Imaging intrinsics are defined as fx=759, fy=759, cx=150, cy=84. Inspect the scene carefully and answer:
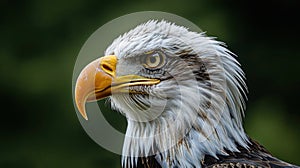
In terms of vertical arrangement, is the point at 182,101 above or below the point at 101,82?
below

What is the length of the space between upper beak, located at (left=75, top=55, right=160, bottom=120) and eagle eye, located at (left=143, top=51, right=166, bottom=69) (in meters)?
0.07

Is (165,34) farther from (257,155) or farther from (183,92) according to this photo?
(257,155)

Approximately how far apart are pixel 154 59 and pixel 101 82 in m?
0.29

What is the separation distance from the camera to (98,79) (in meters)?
3.68

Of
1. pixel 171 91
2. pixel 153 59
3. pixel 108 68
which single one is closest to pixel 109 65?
pixel 108 68

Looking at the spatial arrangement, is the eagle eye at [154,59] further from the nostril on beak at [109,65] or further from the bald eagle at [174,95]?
the nostril on beak at [109,65]

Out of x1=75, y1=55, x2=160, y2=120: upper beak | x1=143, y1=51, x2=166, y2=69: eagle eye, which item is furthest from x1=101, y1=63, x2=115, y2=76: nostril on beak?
x1=143, y1=51, x2=166, y2=69: eagle eye

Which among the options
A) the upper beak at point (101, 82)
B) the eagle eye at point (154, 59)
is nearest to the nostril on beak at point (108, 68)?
the upper beak at point (101, 82)

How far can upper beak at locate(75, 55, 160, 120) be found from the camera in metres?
3.66

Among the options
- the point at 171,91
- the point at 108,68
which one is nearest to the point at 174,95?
the point at 171,91

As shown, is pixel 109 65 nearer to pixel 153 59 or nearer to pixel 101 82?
pixel 101 82

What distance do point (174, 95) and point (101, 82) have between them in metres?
0.36

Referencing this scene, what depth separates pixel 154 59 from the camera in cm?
376

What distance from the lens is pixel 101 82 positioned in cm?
371
